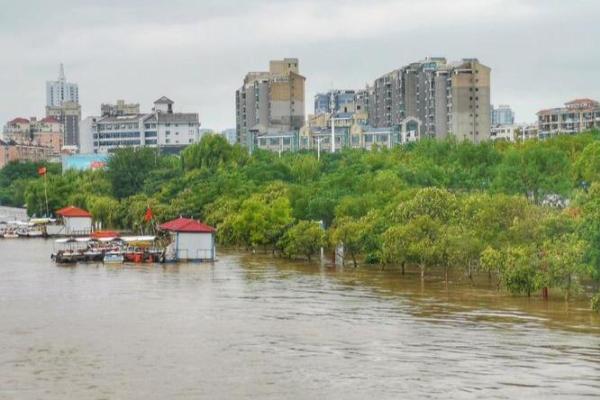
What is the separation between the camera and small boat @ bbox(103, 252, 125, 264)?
46.4 metres

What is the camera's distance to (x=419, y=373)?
22.1 metres

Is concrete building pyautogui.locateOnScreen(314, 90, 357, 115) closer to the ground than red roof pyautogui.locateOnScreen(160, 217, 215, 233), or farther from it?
farther from it

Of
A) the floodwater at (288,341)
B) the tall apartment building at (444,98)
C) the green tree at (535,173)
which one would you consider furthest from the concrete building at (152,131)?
the floodwater at (288,341)

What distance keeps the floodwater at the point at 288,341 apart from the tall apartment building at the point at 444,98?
70.5 metres

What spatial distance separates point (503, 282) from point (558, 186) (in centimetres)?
2152

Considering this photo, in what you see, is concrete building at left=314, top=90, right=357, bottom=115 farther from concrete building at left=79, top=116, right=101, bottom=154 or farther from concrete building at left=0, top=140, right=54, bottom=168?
concrete building at left=0, top=140, right=54, bottom=168

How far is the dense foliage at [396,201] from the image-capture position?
33.5 metres

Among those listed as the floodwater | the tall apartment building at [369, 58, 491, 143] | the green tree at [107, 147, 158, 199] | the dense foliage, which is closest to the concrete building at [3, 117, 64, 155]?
the tall apartment building at [369, 58, 491, 143]

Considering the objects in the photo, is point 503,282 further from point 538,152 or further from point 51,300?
point 538,152

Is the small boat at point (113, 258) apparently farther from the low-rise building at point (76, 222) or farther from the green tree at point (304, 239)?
the low-rise building at point (76, 222)

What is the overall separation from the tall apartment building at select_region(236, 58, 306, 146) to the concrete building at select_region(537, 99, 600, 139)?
2453 cm

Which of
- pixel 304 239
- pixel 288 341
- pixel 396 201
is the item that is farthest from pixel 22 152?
pixel 288 341

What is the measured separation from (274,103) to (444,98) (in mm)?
21551

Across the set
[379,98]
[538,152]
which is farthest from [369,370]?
[379,98]
